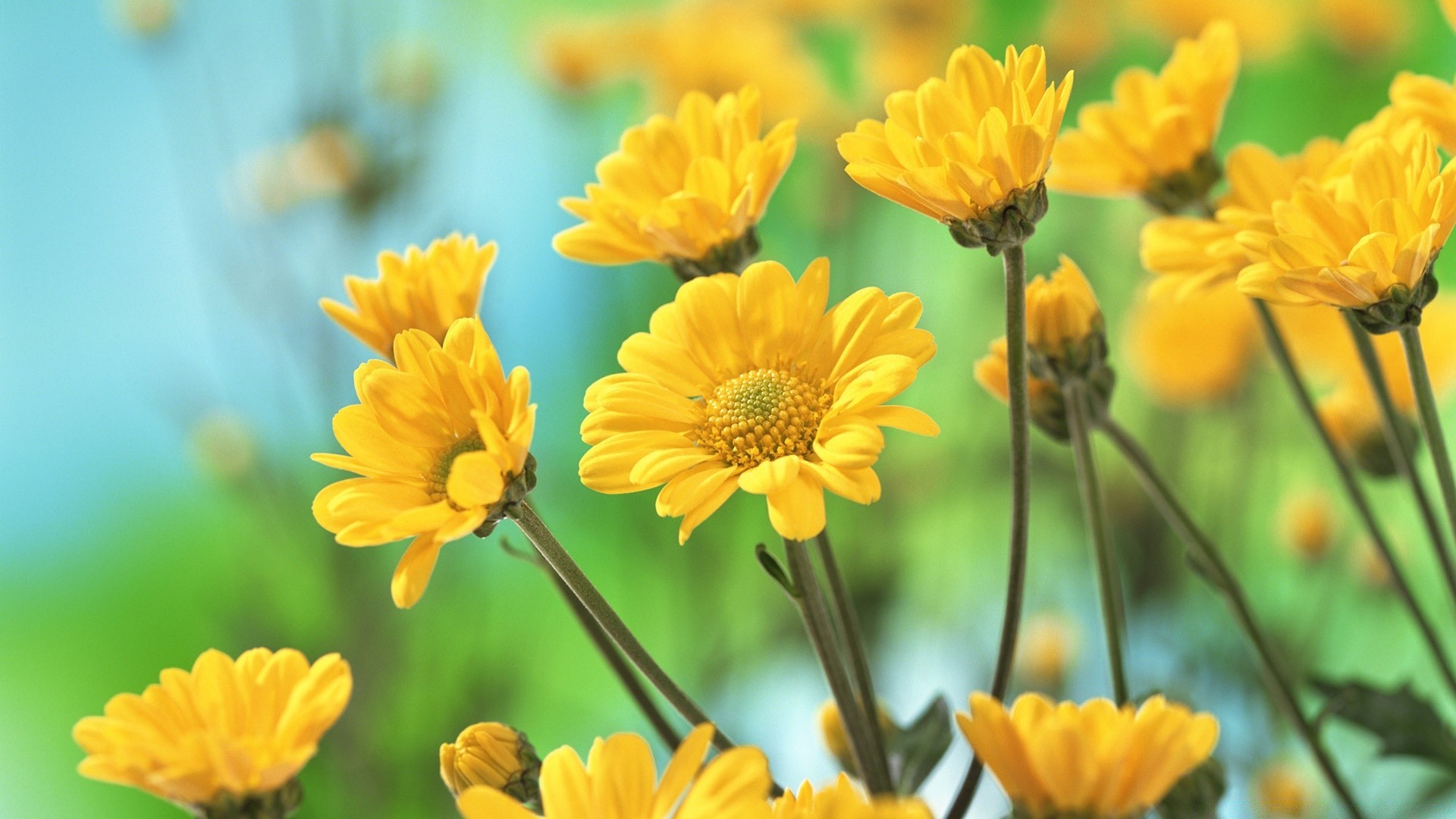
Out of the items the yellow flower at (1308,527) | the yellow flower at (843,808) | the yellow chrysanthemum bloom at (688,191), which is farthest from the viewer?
the yellow flower at (1308,527)

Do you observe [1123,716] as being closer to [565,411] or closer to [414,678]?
[414,678]

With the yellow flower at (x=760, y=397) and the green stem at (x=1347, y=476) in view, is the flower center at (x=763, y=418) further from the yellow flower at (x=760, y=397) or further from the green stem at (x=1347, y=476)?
the green stem at (x=1347, y=476)

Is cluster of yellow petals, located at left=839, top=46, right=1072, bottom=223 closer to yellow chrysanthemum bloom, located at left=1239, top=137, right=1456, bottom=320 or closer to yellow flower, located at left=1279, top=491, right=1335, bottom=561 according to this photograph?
yellow chrysanthemum bloom, located at left=1239, top=137, right=1456, bottom=320

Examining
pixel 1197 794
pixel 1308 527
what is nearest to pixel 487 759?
pixel 1197 794

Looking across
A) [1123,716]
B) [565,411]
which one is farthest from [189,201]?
[1123,716]

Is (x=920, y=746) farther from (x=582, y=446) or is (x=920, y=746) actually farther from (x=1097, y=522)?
(x=582, y=446)

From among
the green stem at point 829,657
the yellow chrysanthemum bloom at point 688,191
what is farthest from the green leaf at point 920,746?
the yellow chrysanthemum bloom at point 688,191
